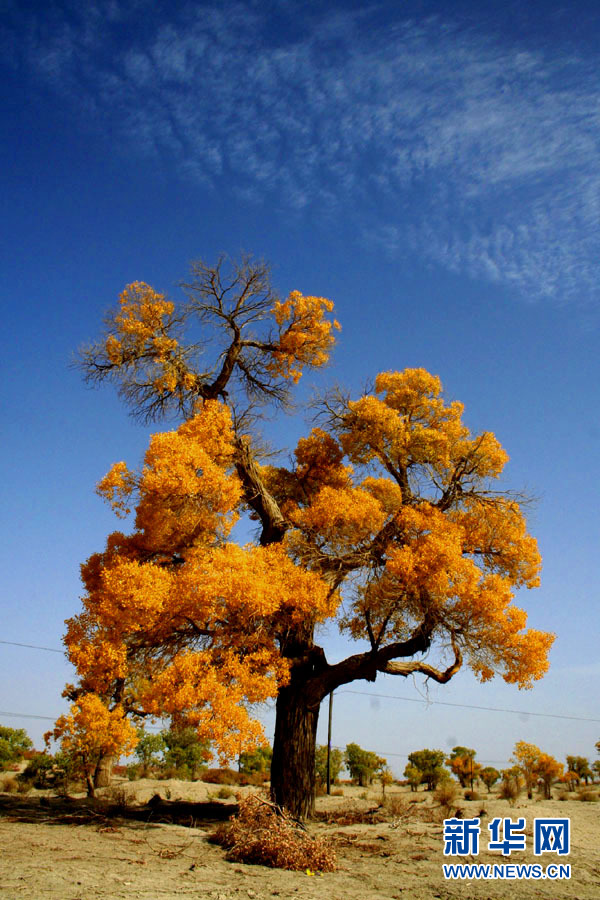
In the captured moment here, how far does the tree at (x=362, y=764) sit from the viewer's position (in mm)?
34062

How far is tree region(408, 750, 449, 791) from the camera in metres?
31.3

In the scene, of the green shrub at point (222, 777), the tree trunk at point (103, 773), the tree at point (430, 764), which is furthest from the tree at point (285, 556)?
the tree at point (430, 764)

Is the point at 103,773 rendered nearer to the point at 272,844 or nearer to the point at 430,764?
the point at 272,844

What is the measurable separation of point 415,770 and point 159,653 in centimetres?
2221

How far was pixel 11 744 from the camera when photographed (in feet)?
95.7

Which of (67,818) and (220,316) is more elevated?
(220,316)

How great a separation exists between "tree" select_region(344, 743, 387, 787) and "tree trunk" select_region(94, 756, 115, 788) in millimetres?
15993

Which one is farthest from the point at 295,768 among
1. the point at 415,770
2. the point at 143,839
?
the point at 415,770

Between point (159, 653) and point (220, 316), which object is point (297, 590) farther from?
point (220, 316)

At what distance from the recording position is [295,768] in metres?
14.2

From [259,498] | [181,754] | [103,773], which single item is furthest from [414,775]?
[259,498]

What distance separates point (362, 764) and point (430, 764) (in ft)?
12.9

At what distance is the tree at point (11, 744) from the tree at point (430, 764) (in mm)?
19894

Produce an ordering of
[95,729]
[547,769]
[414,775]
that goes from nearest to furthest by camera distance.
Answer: [95,729]
[547,769]
[414,775]
